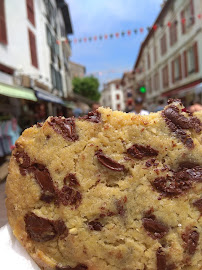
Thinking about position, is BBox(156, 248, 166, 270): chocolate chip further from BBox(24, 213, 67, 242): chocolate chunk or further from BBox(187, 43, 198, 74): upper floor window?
BBox(187, 43, 198, 74): upper floor window

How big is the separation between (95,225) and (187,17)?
16263 millimetres

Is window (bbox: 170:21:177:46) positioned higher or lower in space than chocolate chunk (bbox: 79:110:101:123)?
higher

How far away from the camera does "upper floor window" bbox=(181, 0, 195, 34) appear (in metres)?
13.8

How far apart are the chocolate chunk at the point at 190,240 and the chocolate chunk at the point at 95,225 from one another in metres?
0.30

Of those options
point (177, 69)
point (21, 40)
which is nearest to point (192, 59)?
point (177, 69)

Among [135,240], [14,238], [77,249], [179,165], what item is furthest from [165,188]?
[14,238]

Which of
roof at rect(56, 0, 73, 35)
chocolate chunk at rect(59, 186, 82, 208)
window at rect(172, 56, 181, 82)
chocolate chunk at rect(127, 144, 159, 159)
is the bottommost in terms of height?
chocolate chunk at rect(59, 186, 82, 208)

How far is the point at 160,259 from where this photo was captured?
0.94m

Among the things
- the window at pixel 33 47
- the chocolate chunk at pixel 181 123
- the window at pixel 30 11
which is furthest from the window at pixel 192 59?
the chocolate chunk at pixel 181 123

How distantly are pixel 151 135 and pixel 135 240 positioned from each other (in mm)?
389

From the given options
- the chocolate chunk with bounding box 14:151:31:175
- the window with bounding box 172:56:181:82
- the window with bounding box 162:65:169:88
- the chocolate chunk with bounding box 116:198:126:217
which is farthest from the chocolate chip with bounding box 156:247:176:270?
the window with bounding box 162:65:169:88

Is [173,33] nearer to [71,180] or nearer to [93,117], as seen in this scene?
[93,117]

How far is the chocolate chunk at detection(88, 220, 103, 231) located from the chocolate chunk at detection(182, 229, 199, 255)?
1.00 feet

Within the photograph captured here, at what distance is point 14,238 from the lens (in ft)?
3.39
